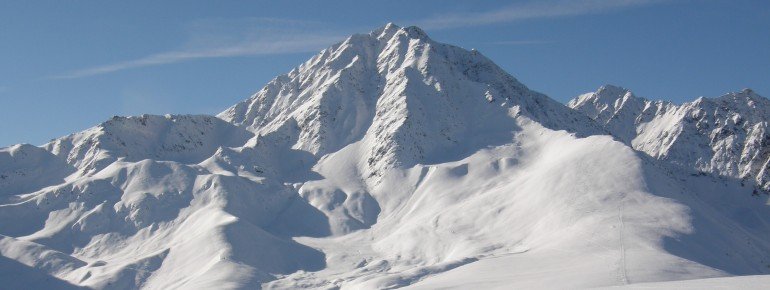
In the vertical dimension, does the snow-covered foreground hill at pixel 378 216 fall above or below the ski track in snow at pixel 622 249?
above

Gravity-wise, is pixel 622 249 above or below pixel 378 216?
below

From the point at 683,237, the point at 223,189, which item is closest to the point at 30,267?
the point at 223,189

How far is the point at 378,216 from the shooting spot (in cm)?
16650

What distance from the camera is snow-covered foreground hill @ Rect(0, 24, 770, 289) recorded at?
378 ft

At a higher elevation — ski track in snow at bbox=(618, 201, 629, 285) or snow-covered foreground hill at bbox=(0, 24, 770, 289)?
snow-covered foreground hill at bbox=(0, 24, 770, 289)

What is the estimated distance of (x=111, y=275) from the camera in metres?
138

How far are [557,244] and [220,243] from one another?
57.7 m

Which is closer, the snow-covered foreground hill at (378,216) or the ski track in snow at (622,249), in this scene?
the ski track in snow at (622,249)

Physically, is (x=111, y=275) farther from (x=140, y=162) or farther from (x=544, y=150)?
(x=544, y=150)

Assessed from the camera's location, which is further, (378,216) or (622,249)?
(378,216)

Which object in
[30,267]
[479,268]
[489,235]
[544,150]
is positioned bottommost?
[479,268]

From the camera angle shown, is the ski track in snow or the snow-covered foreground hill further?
the snow-covered foreground hill

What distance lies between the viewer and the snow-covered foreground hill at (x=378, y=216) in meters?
115

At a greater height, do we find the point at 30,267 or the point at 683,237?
the point at 30,267
